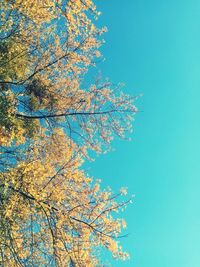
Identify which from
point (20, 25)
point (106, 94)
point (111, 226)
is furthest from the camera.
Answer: point (106, 94)

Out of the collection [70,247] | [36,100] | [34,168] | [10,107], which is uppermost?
[36,100]

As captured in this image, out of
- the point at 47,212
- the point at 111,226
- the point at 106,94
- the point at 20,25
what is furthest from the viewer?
the point at 106,94

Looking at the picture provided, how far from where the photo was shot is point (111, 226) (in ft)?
28.9

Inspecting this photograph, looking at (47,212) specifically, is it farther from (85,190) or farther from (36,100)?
(36,100)

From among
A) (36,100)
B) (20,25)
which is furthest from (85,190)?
(20,25)

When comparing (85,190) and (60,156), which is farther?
(60,156)

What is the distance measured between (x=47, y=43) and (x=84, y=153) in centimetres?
310

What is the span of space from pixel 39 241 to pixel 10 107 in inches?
112

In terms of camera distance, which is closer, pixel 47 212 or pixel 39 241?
pixel 47 212

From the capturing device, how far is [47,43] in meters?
11.4

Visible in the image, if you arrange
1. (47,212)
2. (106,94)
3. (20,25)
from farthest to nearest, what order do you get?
(106,94) < (20,25) < (47,212)

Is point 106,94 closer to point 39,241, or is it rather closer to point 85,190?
point 85,190

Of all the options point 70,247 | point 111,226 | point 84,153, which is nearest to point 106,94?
point 84,153

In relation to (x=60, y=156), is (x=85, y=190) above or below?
below
